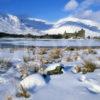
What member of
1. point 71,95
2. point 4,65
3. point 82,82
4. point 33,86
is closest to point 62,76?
point 82,82

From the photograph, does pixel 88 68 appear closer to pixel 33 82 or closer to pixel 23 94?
pixel 33 82

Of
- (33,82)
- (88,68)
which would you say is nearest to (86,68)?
(88,68)

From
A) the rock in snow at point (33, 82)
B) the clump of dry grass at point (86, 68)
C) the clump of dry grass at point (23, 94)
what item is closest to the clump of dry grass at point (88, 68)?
the clump of dry grass at point (86, 68)

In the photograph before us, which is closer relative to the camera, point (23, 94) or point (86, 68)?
point (23, 94)

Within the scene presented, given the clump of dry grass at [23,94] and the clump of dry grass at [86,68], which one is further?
the clump of dry grass at [86,68]

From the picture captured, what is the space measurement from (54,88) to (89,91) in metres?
0.69

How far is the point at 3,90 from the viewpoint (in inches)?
260

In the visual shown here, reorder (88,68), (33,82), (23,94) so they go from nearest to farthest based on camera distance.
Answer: (23,94) → (33,82) → (88,68)

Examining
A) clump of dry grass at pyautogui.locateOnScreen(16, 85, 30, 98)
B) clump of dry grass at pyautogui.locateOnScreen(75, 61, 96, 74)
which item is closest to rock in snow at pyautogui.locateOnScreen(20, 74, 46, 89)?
clump of dry grass at pyautogui.locateOnScreen(16, 85, 30, 98)

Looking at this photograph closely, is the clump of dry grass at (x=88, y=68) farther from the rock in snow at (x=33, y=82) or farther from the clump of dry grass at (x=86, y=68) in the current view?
the rock in snow at (x=33, y=82)

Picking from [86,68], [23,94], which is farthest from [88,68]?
[23,94]

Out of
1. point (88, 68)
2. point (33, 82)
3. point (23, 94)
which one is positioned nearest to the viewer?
point (23, 94)

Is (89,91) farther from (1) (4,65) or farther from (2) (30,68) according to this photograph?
(1) (4,65)

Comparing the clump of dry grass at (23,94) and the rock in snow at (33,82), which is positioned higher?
the rock in snow at (33,82)
